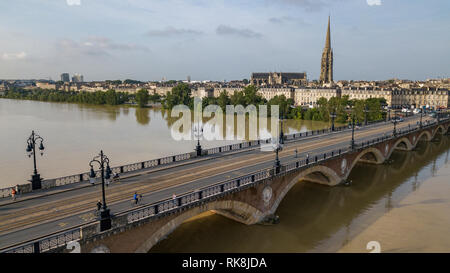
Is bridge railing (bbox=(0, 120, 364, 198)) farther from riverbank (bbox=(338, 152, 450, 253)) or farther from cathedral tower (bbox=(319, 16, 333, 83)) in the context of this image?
cathedral tower (bbox=(319, 16, 333, 83))

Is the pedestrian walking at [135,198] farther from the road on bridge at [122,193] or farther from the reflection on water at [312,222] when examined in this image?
the reflection on water at [312,222]

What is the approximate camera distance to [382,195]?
32375 mm

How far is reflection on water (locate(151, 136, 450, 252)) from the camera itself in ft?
70.1

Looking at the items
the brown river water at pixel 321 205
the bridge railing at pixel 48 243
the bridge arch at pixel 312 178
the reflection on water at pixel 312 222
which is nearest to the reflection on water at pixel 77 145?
the brown river water at pixel 321 205

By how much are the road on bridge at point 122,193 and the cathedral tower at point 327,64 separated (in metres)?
138

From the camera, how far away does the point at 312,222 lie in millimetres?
25453

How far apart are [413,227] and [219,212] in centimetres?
1371

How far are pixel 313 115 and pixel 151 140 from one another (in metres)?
48.2

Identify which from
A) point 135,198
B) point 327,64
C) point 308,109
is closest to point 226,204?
point 135,198

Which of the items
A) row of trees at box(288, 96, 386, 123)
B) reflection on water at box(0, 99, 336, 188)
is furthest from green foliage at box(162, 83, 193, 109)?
reflection on water at box(0, 99, 336, 188)

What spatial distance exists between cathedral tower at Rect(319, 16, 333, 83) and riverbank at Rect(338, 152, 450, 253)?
137 metres

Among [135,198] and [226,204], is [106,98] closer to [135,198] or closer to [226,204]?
[226,204]
